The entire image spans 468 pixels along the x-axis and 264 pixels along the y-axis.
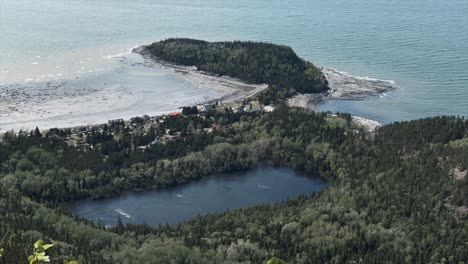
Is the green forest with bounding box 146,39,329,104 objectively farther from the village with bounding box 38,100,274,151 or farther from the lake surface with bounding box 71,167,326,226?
the lake surface with bounding box 71,167,326,226

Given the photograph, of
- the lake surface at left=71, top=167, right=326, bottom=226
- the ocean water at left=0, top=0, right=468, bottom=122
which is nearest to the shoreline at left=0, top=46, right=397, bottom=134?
the ocean water at left=0, top=0, right=468, bottom=122

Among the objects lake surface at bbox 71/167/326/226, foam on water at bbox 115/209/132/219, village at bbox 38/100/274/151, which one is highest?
village at bbox 38/100/274/151

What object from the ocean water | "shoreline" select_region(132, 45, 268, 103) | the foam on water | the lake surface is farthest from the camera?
the ocean water

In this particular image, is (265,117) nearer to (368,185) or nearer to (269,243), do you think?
(368,185)

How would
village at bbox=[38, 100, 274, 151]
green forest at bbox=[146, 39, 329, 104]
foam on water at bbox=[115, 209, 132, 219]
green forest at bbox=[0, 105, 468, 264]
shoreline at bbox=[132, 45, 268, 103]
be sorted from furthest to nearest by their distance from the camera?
green forest at bbox=[146, 39, 329, 104] → shoreline at bbox=[132, 45, 268, 103] → village at bbox=[38, 100, 274, 151] → foam on water at bbox=[115, 209, 132, 219] → green forest at bbox=[0, 105, 468, 264]

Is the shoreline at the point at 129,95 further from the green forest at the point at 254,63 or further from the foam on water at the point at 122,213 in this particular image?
the foam on water at the point at 122,213

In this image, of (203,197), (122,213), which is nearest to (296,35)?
(203,197)

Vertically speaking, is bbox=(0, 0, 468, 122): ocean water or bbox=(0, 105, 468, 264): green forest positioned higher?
bbox=(0, 0, 468, 122): ocean water

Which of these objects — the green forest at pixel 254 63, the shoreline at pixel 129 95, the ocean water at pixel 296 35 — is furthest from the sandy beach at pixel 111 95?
the ocean water at pixel 296 35
